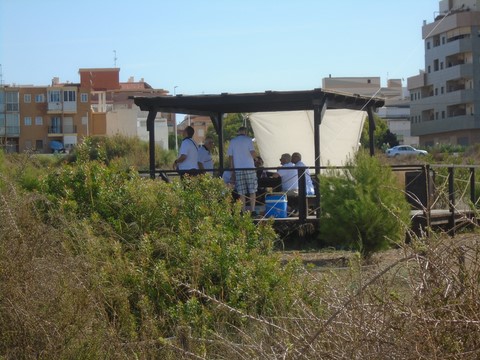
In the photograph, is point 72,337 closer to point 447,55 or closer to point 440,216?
point 440,216

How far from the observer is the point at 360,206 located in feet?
45.4

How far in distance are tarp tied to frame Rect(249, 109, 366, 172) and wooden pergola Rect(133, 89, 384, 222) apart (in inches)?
56.7

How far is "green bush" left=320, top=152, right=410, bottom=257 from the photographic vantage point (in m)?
13.8

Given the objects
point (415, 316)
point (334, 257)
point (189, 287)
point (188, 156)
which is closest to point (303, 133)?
point (188, 156)

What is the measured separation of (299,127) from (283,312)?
1440 cm

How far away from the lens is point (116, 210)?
11352 mm

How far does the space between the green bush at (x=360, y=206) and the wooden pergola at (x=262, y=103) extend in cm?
152

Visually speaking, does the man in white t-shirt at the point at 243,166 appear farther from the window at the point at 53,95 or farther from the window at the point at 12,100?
the window at the point at 53,95

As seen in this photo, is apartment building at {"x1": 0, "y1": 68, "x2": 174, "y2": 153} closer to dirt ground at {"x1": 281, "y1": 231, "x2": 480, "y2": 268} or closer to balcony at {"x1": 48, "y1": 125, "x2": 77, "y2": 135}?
balcony at {"x1": 48, "y1": 125, "x2": 77, "y2": 135}

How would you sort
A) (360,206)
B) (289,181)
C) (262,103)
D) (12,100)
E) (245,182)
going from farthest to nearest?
(12,100), (262,103), (289,181), (245,182), (360,206)

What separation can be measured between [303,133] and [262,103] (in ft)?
12.5

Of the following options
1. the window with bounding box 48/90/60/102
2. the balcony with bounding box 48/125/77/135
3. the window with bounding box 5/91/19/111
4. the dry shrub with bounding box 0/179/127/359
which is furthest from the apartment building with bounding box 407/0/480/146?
the dry shrub with bounding box 0/179/127/359

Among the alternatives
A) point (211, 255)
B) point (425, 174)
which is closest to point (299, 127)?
point (425, 174)

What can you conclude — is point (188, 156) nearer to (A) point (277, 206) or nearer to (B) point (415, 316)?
(A) point (277, 206)
